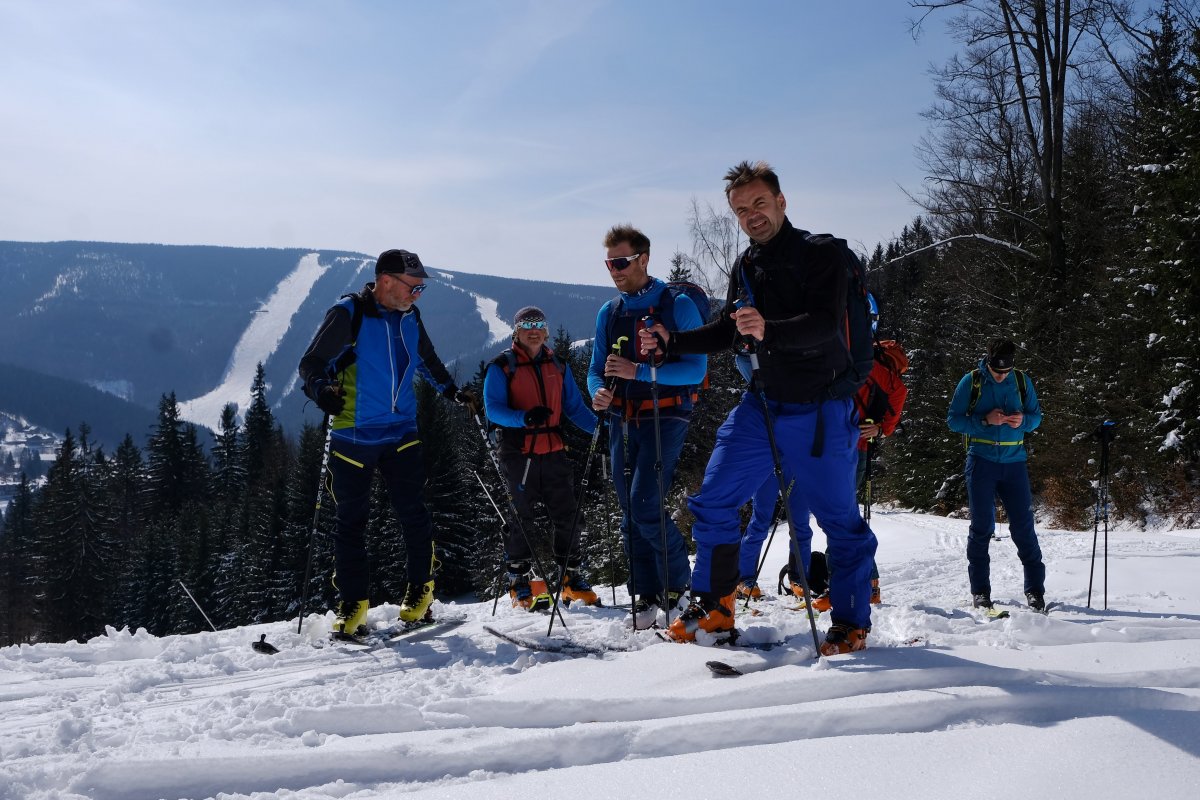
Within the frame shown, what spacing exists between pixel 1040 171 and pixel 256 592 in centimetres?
3845

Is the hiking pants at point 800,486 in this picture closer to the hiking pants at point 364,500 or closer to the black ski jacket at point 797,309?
the black ski jacket at point 797,309

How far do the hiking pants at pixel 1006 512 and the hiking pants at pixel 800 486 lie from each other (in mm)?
2659

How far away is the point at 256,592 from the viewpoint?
129 ft

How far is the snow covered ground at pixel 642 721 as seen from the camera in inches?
95.5

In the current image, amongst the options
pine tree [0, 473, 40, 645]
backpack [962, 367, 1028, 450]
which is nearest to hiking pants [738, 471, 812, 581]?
backpack [962, 367, 1028, 450]

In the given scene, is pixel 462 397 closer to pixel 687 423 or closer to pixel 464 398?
pixel 464 398

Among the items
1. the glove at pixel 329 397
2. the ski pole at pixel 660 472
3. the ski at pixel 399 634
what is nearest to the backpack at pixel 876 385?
the ski pole at pixel 660 472

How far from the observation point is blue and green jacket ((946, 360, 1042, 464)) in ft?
19.4

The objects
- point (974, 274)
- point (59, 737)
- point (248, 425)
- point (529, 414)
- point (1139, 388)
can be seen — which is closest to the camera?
point (59, 737)

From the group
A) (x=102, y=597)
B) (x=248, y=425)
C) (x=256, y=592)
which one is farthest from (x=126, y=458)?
(x=256, y=592)

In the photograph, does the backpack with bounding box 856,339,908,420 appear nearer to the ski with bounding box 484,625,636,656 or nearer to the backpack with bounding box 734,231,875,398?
the backpack with bounding box 734,231,875,398

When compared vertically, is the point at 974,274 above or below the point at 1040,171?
below

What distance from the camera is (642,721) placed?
2953 millimetres

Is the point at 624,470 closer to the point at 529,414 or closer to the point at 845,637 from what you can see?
the point at 529,414
